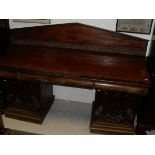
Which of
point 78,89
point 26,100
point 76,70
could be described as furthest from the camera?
point 78,89

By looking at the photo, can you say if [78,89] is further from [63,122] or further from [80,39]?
[80,39]

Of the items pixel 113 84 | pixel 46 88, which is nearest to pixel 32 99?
pixel 46 88

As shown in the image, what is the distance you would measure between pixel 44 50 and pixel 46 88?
1.75 ft

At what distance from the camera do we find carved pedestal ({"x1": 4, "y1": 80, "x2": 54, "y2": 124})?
2746 millimetres

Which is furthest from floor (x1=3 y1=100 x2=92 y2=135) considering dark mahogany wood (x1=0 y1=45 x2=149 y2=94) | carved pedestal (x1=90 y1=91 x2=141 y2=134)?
dark mahogany wood (x1=0 y1=45 x2=149 y2=94)

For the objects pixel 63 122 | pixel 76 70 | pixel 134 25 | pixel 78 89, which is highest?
pixel 134 25

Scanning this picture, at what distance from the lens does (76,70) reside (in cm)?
244

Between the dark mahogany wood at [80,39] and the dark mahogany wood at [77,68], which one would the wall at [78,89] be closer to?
the dark mahogany wood at [80,39]

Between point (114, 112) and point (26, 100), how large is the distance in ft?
3.83

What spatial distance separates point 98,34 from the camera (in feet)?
9.29

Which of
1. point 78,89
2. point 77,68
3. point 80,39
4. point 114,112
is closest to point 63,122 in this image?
point 78,89
